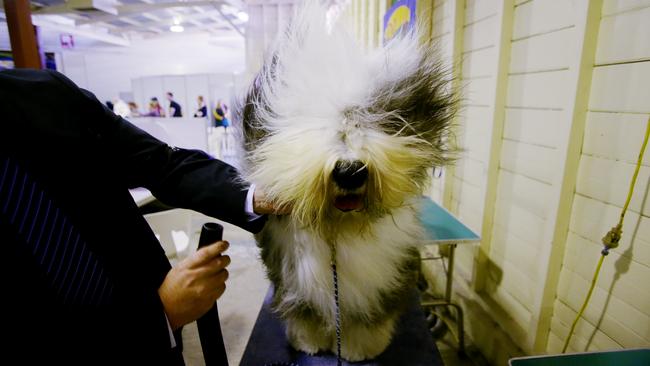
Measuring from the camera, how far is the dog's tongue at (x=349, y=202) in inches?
30.3

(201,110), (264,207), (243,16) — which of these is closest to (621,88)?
(264,207)

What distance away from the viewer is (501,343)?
1721mm

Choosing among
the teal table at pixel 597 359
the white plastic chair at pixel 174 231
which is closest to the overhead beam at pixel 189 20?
the white plastic chair at pixel 174 231

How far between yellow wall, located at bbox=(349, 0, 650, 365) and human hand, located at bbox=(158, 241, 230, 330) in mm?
659

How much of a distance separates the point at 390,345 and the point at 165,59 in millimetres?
8008

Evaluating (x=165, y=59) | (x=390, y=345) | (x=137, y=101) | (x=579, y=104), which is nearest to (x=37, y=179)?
(x=390, y=345)

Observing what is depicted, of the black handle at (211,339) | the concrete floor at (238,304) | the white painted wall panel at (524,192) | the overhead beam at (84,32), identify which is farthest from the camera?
the overhead beam at (84,32)

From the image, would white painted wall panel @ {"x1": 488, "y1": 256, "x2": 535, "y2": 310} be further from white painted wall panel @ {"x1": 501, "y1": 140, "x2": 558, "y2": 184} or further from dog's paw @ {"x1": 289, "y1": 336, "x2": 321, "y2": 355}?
dog's paw @ {"x1": 289, "y1": 336, "x2": 321, "y2": 355}

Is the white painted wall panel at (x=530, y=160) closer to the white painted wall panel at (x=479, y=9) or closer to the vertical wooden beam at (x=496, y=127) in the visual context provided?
the vertical wooden beam at (x=496, y=127)

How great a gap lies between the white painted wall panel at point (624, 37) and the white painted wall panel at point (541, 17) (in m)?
0.15

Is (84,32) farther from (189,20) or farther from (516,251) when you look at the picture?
(516,251)

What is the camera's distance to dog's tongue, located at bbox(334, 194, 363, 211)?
77 centimetres

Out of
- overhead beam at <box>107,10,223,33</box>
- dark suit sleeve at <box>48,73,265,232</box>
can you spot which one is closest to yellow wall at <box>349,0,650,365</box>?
dark suit sleeve at <box>48,73,265,232</box>

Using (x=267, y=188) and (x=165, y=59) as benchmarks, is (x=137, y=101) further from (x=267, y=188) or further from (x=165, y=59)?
(x=267, y=188)
